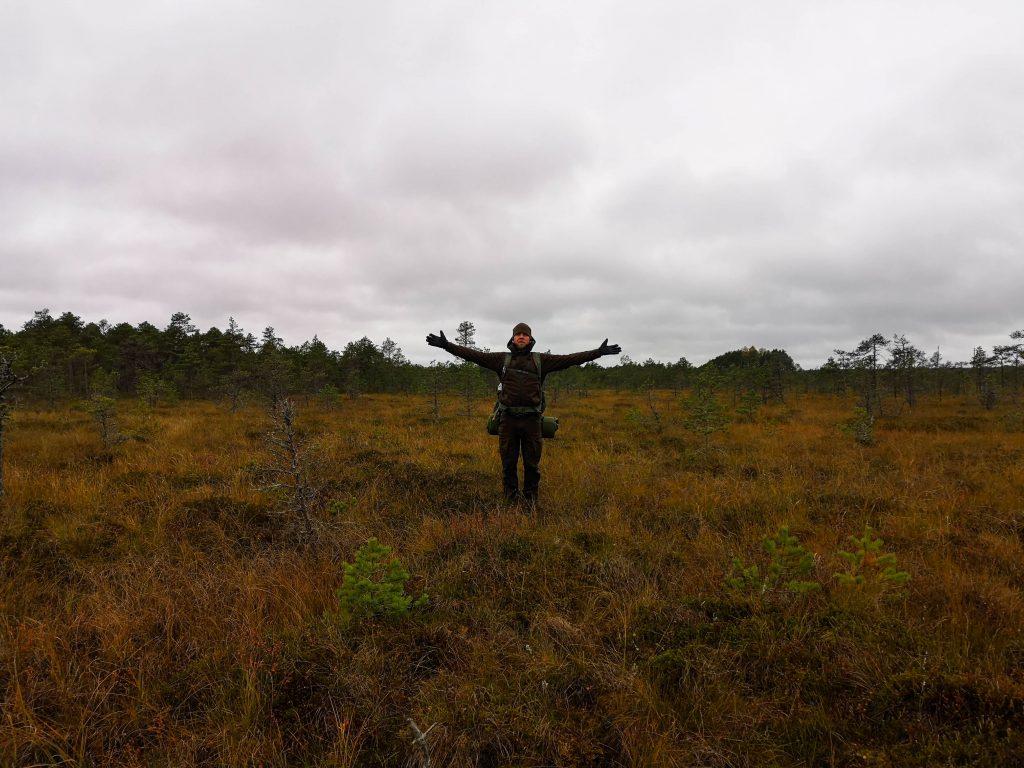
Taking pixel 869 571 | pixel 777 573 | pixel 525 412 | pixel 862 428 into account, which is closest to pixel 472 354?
pixel 525 412

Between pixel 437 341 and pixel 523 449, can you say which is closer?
pixel 523 449

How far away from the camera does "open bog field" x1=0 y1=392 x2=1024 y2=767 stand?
185 cm

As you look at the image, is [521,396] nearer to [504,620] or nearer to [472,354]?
[472,354]

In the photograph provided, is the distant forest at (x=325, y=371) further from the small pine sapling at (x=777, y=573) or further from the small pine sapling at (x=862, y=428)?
the small pine sapling at (x=777, y=573)

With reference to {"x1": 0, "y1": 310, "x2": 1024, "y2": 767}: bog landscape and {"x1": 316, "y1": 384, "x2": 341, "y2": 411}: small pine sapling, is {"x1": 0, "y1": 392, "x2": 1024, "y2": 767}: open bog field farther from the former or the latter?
{"x1": 316, "y1": 384, "x2": 341, "y2": 411}: small pine sapling

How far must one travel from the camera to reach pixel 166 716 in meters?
1.96

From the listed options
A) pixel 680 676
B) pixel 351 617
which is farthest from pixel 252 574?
pixel 680 676

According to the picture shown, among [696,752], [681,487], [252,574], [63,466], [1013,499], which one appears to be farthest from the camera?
[63,466]

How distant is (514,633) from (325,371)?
29.9 m

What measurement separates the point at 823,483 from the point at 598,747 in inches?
244

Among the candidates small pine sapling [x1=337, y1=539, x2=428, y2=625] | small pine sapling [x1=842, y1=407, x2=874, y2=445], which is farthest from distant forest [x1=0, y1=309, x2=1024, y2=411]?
small pine sapling [x1=337, y1=539, x2=428, y2=625]

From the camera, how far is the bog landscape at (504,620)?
6.12 feet

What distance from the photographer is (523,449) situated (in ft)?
17.3

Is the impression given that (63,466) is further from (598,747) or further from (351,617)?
(598,747)
